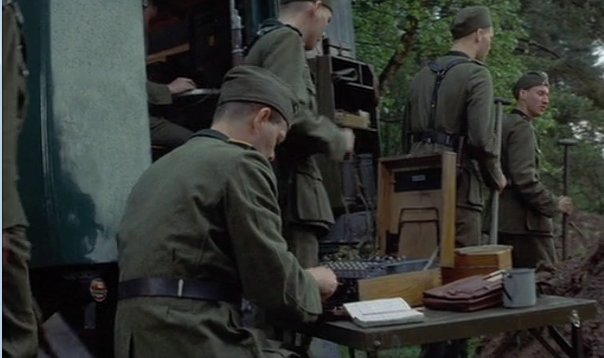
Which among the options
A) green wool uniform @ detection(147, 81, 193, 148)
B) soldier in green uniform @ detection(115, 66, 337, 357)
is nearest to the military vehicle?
soldier in green uniform @ detection(115, 66, 337, 357)

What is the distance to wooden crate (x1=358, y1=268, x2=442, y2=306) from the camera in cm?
299

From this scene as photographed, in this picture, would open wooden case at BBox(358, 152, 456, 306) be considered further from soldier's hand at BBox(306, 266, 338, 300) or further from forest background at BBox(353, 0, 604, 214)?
forest background at BBox(353, 0, 604, 214)

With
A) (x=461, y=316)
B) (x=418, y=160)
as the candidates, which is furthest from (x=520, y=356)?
(x=461, y=316)

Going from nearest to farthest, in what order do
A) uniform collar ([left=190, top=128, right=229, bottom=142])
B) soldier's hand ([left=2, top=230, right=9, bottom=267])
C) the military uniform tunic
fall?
soldier's hand ([left=2, top=230, right=9, bottom=267]), the military uniform tunic, uniform collar ([left=190, top=128, right=229, bottom=142])

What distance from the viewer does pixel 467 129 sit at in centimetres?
474

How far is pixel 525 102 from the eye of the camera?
18.7 ft

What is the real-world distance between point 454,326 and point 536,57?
11148mm

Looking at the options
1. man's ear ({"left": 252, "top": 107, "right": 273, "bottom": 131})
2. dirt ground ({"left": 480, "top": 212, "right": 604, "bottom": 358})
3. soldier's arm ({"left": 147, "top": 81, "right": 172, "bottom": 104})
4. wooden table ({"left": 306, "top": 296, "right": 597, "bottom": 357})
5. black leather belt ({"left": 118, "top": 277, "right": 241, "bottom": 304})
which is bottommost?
dirt ground ({"left": 480, "top": 212, "right": 604, "bottom": 358})

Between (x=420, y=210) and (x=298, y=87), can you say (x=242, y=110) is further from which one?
(x=420, y=210)

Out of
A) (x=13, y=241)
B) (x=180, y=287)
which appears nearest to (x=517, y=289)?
(x=180, y=287)

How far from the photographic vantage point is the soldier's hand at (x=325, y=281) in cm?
290

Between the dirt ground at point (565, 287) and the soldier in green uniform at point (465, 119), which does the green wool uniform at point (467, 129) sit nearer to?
the soldier in green uniform at point (465, 119)

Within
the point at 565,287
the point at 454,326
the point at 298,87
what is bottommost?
the point at 565,287

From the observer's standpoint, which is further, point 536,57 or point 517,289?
point 536,57
